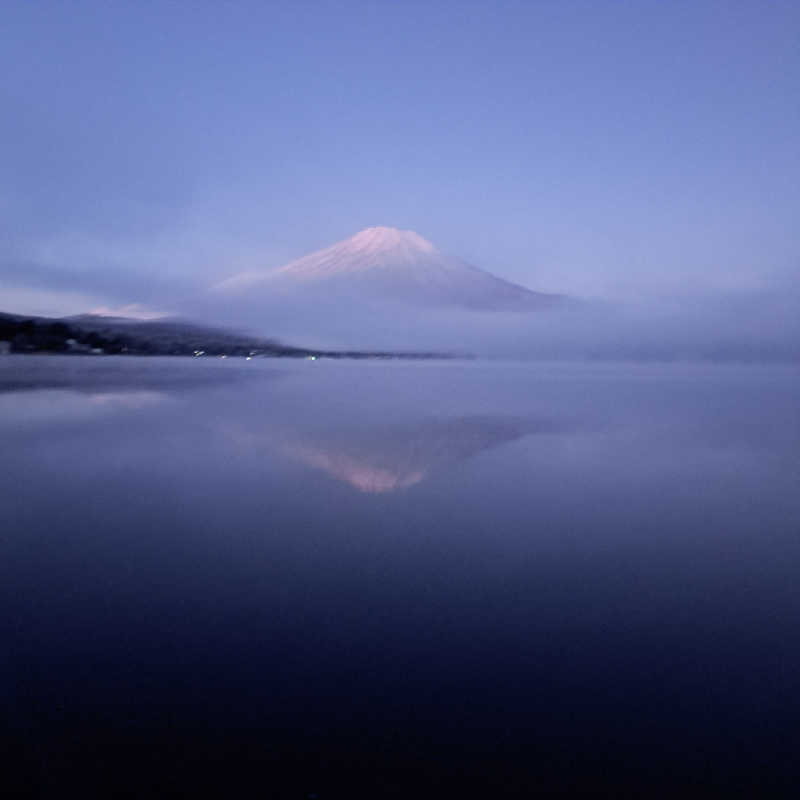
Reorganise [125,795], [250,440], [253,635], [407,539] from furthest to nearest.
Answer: [250,440] → [407,539] → [253,635] → [125,795]

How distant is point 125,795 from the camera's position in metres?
2.14

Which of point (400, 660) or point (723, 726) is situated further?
point (400, 660)

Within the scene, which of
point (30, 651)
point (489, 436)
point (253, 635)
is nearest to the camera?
point (30, 651)

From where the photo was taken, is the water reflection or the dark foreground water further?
the water reflection

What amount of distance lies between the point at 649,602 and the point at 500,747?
1.71 m

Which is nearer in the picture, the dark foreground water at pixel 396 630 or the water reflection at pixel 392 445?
the dark foreground water at pixel 396 630

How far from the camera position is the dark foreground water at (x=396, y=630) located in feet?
7.68

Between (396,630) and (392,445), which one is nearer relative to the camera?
(396,630)

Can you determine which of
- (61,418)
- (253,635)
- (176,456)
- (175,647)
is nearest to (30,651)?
(175,647)

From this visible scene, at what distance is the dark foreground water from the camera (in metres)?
2.34

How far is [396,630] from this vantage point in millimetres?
3344

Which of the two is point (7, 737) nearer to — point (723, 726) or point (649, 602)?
point (723, 726)

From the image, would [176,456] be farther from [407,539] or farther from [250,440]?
[407,539]

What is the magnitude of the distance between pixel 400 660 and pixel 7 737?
149 cm
